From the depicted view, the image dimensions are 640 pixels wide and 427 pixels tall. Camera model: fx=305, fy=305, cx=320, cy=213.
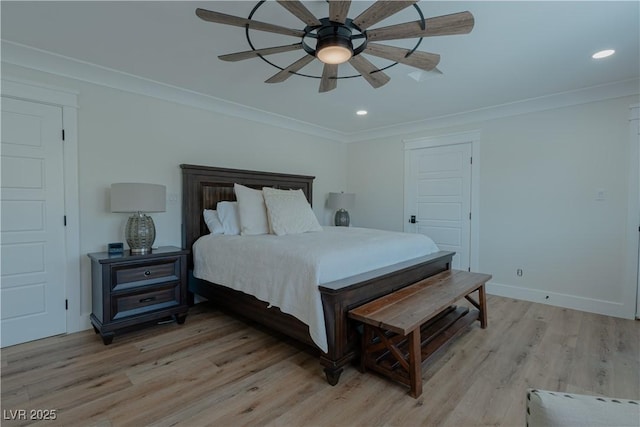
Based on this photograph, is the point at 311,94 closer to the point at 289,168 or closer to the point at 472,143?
the point at 289,168

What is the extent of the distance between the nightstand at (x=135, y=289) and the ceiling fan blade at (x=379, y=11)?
2508 mm

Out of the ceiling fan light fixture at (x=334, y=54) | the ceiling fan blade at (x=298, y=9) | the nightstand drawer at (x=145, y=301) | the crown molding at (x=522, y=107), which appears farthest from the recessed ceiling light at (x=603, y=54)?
the nightstand drawer at (x=145, y=301)

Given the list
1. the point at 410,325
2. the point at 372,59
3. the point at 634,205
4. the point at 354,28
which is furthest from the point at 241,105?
the point at 634,205

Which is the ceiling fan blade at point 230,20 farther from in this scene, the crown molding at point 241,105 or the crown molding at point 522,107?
the crown molding at point 522,107

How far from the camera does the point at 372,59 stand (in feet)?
8.72

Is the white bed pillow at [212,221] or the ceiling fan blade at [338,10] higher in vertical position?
the ceiling fan blade at [338,10]

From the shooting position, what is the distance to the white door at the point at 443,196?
431 centimetres

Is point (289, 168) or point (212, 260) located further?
point (289, 168)

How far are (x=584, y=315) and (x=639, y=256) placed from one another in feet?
2.63

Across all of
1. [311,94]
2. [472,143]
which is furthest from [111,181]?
[472,143]

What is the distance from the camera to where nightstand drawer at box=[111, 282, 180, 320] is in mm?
2621

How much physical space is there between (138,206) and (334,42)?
221cm

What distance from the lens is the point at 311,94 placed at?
3.53m

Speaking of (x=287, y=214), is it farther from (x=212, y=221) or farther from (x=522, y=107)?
(x=522, y=107)
